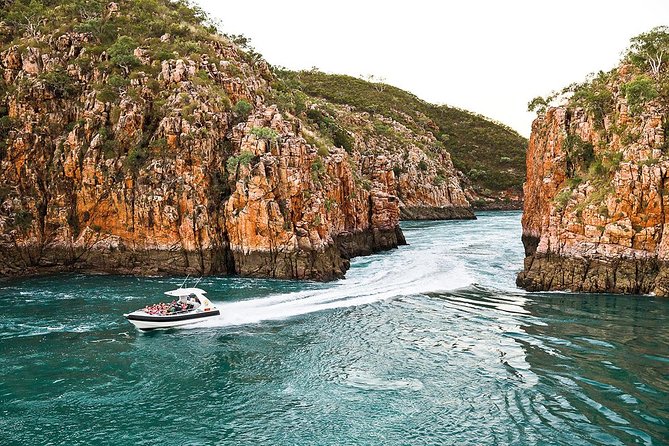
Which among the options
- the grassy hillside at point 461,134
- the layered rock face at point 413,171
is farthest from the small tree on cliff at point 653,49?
the grassy hillside at point 461,134

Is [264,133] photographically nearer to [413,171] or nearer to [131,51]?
[131,51]

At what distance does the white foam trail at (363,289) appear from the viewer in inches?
1452

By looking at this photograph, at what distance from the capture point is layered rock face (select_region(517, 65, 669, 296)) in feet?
128

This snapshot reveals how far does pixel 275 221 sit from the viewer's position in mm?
48906

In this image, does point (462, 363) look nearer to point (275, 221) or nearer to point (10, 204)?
point (275, 221)

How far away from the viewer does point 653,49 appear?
4531cm

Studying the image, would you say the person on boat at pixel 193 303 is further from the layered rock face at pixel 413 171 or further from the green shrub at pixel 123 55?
the layered rock face at pixel 413 171

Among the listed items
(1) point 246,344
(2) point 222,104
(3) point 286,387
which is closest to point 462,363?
(3) point 286,387

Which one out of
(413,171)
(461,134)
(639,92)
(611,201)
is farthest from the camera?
(461,134)

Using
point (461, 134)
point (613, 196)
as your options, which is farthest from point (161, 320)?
point (461, 134)

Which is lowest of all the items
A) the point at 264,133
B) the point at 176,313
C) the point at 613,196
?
the point at 176,313

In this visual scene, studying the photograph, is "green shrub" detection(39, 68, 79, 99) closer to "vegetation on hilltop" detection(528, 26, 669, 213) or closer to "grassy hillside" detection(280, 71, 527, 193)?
"vegetation on hilltop" detection(528, 26, 669, 213)

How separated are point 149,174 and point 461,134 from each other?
153878 millimetres

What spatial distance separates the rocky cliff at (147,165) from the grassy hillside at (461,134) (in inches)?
3920
